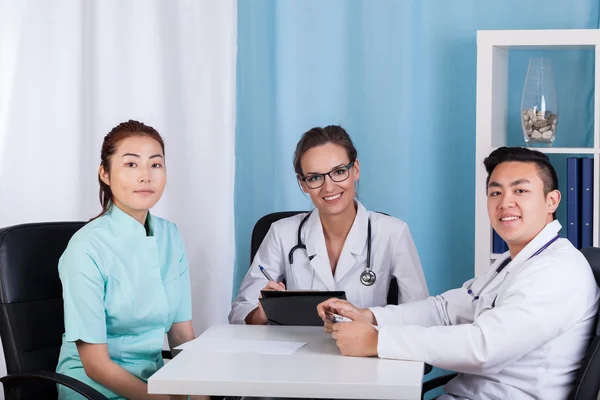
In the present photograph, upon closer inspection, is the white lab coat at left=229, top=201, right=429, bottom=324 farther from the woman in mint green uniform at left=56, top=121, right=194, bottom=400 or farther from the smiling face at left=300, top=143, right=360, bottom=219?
the woman in mint green uniform at left=56, top=121, right=194, bottom=400

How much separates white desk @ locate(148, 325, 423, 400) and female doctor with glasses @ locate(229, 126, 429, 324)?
0.69 m

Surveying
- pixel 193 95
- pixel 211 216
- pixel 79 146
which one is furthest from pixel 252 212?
pixel 79 146

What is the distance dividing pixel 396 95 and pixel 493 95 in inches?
18.2

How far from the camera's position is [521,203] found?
6.76 ft

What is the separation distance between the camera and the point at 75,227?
2.42m

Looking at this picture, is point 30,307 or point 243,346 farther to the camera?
point 30,307

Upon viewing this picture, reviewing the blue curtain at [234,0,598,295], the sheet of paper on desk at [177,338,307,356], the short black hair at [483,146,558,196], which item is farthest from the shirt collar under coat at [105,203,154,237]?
the blue curtain at [234,0,598,295]

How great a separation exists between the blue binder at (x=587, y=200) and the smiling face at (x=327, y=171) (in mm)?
853

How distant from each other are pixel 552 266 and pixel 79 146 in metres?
1.94

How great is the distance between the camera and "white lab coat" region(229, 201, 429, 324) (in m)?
2.59

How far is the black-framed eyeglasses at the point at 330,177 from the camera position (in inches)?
101

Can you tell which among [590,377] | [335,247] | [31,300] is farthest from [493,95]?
[31,300]

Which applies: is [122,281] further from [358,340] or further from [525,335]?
[525,335]

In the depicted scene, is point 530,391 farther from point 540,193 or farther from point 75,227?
point 75,227
